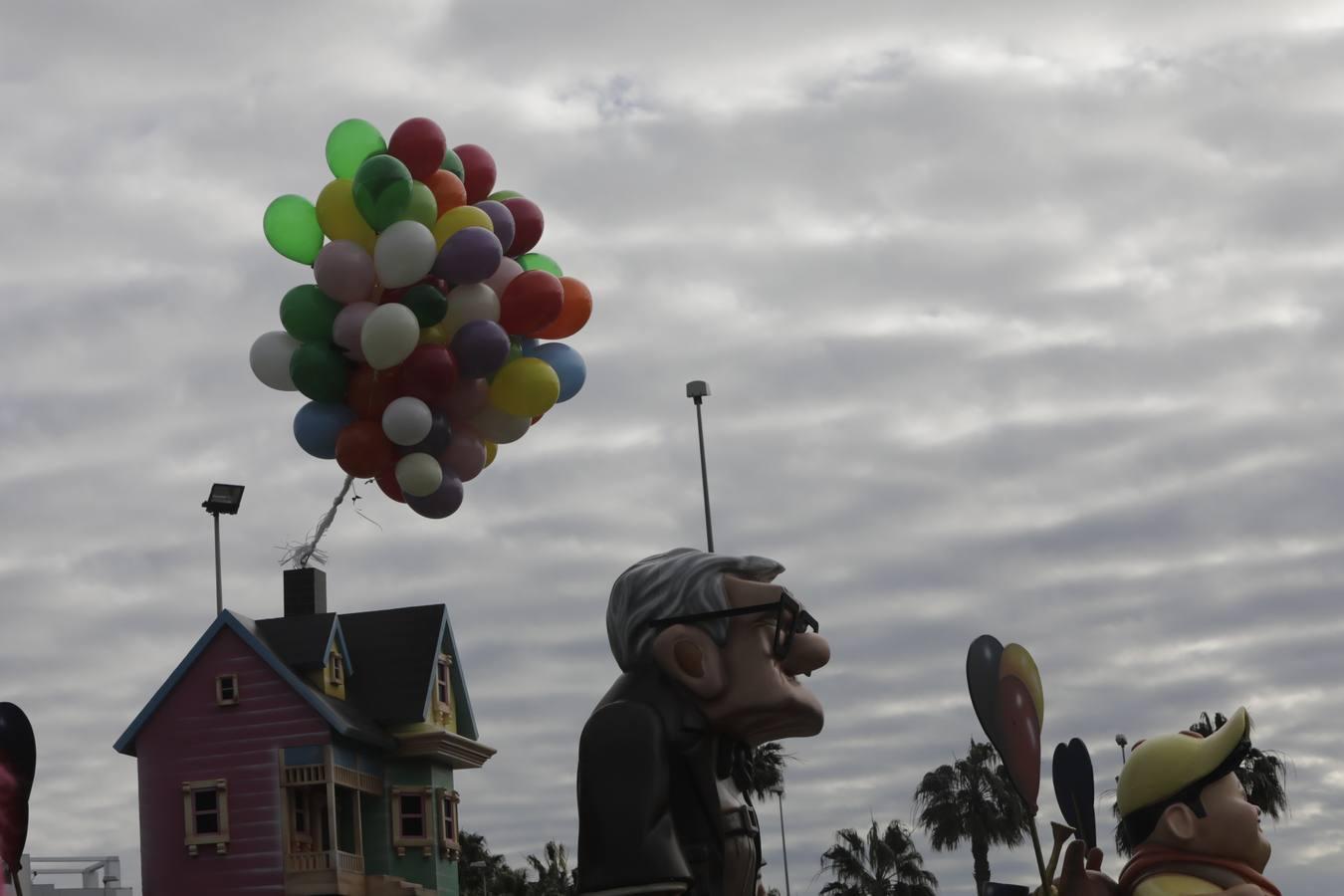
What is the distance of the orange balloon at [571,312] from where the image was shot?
41.4 feet

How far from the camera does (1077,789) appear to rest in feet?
36.5

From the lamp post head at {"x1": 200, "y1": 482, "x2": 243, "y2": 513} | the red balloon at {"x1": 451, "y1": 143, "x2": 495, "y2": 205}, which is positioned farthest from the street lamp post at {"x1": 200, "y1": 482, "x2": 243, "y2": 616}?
the red balloon at {"x1": 451, "y1": 143, "x2": 495, "y2": 205}

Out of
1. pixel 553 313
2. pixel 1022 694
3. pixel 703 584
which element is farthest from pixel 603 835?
pixel 553 313

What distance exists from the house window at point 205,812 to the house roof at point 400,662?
2.16m

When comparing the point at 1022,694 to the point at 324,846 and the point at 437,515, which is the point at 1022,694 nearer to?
the point at 437,515

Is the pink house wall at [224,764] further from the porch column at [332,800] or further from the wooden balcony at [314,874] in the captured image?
the porch column at [332,800]

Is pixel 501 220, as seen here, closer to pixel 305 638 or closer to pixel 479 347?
pixel 479 347

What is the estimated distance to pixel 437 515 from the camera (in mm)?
12219

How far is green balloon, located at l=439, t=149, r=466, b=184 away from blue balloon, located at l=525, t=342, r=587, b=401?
1.35 metres

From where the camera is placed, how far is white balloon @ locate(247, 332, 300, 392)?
12.2 meters

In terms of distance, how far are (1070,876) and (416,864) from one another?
13.4 m

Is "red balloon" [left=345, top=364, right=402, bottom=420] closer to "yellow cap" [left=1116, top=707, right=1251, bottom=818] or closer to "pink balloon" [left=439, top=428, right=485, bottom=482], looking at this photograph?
"pink balloon" [left=439, top=428, right=485, bottom=482]

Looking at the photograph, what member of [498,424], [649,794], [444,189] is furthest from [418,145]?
[649,794]

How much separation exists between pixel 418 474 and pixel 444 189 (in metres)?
2.02
